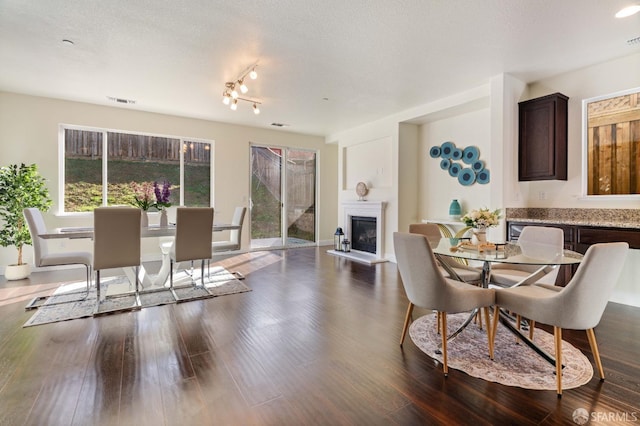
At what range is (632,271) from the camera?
129 inches

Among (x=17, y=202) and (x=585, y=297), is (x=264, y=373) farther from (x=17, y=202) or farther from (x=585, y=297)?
(x=17, y=202)

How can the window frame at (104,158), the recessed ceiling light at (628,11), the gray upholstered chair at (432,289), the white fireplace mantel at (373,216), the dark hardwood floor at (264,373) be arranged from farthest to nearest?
the white fireplace mantel at (373,216), the window frame at (104,158), the recessed ceiling light at (628,11), the gray upholstered chair at (432,289), the dark hardwood floor at (264,373)

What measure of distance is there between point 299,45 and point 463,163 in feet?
10.8

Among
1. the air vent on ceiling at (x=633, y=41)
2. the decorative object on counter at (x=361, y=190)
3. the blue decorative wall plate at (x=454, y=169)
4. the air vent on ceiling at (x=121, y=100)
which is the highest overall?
the air vent on ceiling at (x=121, y=100)

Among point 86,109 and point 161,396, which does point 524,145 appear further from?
point 86,109

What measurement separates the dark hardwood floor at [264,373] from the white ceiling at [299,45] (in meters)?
2.71

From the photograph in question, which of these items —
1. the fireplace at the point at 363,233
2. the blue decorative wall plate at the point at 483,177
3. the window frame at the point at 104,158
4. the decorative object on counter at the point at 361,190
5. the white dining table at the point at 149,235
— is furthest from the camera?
the decorative object on counter at the point at 361,190

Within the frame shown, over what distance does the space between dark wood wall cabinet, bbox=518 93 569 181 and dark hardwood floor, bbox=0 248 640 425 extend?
5.35 ft

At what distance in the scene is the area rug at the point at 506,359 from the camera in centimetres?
189

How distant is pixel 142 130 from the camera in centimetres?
560

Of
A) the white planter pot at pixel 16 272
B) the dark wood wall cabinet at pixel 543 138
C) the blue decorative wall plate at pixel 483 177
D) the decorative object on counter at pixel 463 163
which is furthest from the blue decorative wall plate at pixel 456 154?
the white planter pot at pixel 16 272

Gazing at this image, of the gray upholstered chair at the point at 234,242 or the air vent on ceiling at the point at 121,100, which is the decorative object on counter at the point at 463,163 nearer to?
the gray upholstered chair at the point at 234,242

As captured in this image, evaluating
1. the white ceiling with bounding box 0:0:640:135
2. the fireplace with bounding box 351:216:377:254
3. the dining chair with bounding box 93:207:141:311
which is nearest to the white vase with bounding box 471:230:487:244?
the white ceiling with bounding box 0:0:640:135

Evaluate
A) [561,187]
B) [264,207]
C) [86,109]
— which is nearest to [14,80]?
[86,109]
